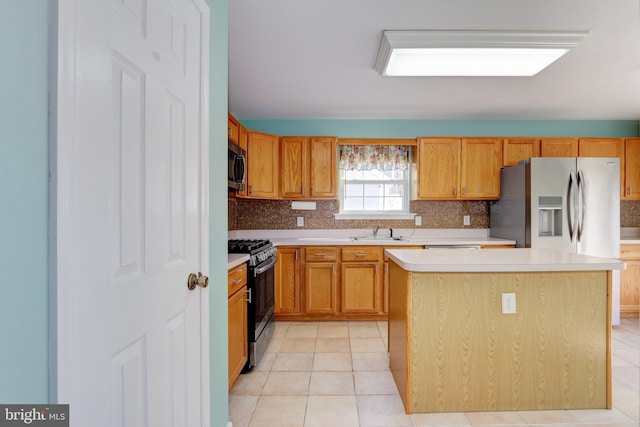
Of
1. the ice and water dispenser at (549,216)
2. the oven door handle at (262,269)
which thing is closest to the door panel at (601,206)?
the ice and water dispenser at (549,216)

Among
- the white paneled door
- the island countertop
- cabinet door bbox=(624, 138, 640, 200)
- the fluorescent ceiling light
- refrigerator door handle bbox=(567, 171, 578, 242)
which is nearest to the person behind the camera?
the white paneled door

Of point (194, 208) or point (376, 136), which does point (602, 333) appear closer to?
point (194, 208)

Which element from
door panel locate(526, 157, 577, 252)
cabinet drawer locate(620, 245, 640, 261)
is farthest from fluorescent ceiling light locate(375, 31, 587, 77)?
cabinet drawer locate(620, 245, 640, 261)

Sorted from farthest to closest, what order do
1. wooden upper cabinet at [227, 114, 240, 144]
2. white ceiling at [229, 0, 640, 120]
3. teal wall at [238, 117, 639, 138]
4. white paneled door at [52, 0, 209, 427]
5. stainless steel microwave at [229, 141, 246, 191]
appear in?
teal wall at [238, 117, 639, 138]
wooden upper cabinet at [227, 114, 240, 144]
stainless steel microwave at [229, 141, 246, 191]
white ceiling at [229, 0, 640, 120]
white paneled door at [52, 0, 209, 427]

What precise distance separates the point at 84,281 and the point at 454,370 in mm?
1960

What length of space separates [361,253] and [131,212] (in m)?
2.94

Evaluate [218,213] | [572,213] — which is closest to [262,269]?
[218,213]

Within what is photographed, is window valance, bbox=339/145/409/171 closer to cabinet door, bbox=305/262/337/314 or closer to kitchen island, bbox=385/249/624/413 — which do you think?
cabinet door, bbox=305/262/337/314

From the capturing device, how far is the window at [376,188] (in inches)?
166

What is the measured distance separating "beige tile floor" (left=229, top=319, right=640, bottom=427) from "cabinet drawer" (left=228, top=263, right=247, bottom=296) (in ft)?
2.41

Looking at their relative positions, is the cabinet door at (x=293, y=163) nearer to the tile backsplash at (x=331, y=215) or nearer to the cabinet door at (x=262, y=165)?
the cabinet door at (x=262, y=165)

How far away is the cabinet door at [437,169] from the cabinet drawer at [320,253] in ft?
4.42

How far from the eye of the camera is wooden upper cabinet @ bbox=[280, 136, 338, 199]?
3.89m

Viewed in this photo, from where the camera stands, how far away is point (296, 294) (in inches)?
142
